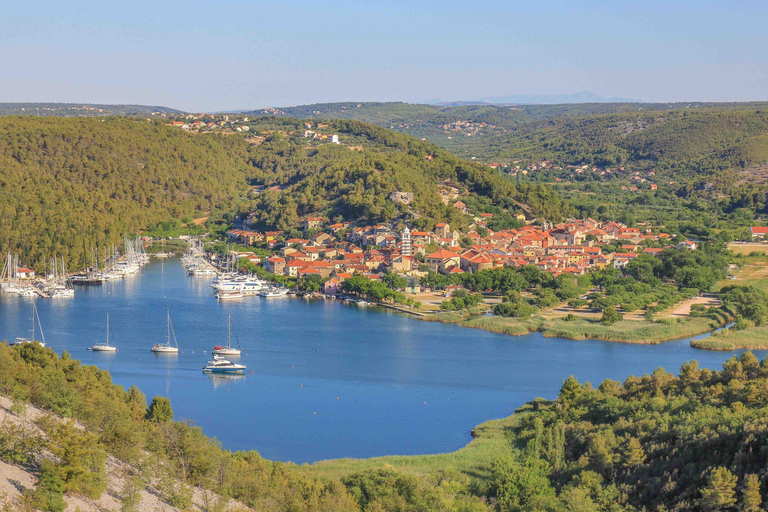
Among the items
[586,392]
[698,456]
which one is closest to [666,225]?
[586,392]

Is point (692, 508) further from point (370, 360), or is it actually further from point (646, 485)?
point (370, 360)

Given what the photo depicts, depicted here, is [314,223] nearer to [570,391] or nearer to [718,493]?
[570,391]

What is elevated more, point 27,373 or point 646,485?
point 27,373

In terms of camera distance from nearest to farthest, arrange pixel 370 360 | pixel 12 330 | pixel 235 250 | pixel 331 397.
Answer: pixel 331 397 < pixel 370 360 < pixel 12 330 < pixel 235 250

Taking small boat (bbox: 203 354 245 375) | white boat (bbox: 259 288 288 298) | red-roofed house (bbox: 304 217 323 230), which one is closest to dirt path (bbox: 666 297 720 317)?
Answer: white boat (bbox: 259 288 288 298)

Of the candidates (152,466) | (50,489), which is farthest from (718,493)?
(50,489)

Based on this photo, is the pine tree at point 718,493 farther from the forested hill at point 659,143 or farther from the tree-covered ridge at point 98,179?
the forested hill at point 659,143

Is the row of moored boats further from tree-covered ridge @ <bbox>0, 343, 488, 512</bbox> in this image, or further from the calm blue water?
tree-covered ridge @ <bbox>0, 343, 488, 512</bbox>
